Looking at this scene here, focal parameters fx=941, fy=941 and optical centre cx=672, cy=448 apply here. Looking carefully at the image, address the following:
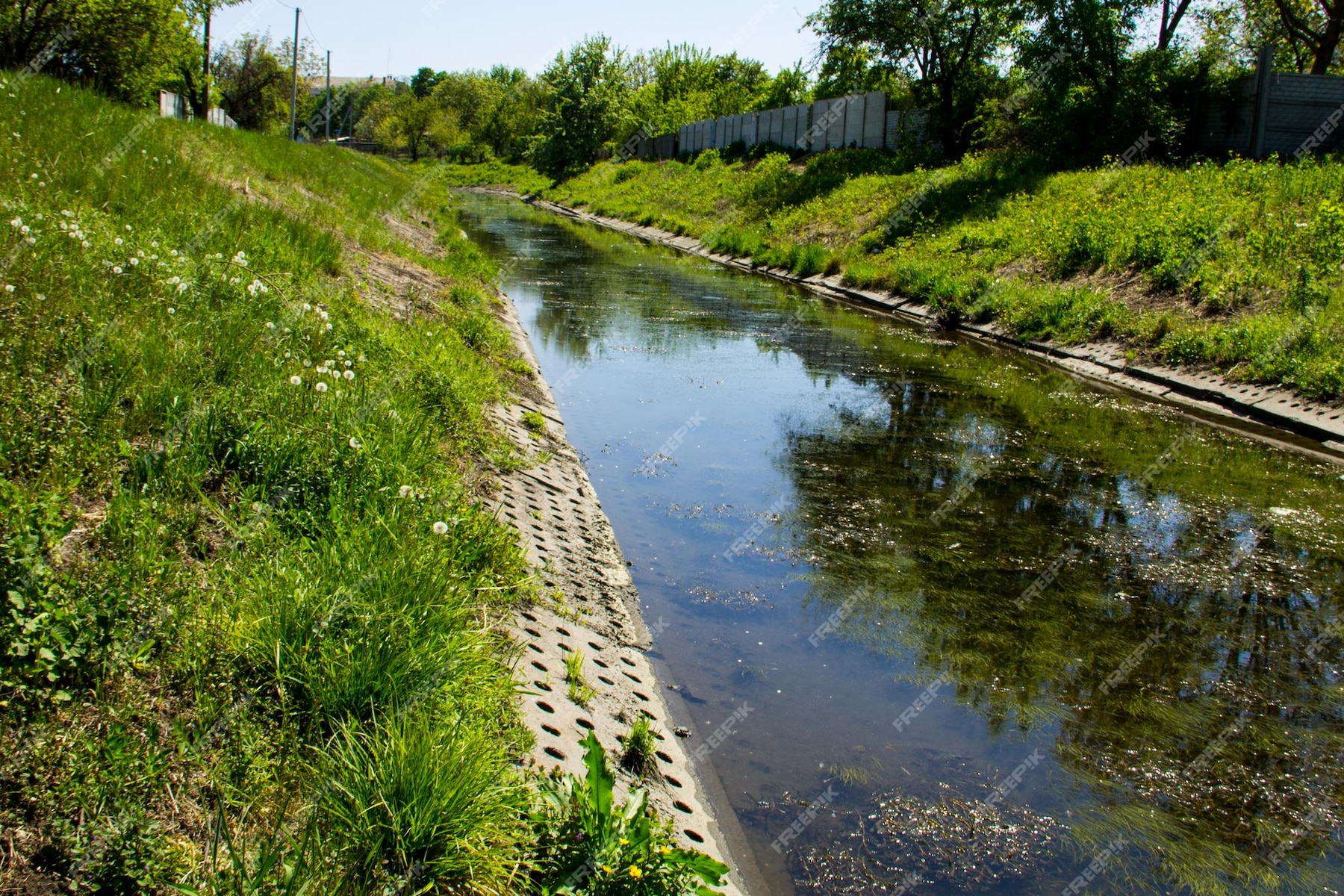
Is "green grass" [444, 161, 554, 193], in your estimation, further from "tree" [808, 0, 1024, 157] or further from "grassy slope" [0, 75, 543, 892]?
"grassy slope" [0, 75, 543, 892]

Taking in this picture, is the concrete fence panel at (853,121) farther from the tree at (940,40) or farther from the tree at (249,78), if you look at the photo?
the tree at (249,78)

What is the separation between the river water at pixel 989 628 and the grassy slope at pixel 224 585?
1516 millimetres

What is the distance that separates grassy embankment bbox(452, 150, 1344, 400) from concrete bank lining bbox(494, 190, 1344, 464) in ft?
0.87

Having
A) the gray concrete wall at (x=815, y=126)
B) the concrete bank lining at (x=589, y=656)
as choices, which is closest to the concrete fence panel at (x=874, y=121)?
the gray concrete wall at (x=815, y=126)

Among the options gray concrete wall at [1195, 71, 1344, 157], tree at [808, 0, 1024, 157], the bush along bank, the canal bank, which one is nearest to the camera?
the bush along bank

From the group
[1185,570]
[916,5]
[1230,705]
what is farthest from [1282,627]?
[916,5]

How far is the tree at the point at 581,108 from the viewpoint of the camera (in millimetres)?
66500

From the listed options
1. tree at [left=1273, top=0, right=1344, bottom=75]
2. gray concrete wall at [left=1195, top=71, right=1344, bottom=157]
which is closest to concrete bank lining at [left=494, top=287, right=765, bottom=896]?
gray concrete wall at [left=1195, top=71, right=1344, bottom=157]

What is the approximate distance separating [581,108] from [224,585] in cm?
6712

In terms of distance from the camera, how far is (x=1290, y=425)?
434 inches

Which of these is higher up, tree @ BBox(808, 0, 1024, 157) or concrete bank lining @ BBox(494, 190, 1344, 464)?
tree @ BBox(808, 0, 1024, 157)

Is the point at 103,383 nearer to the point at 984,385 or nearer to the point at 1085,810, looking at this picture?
the point at 1085,810

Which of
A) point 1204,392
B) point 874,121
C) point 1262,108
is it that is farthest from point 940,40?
point 1204,392

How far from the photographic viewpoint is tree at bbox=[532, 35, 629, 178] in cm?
6650
